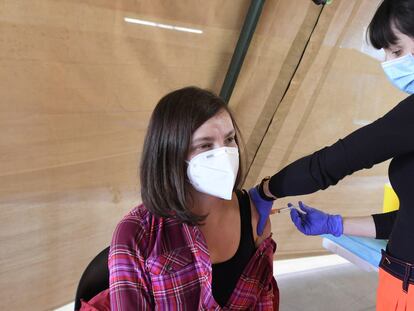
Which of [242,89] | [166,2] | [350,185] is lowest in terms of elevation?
[350,185]

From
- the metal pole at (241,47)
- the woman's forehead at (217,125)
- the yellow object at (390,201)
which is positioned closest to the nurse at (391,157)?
the woman's forehead at (217,125)

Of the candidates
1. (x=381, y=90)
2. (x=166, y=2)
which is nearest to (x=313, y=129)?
(x=381, y=90)

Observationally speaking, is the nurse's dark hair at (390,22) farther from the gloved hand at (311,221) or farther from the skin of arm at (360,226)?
the skin of arm at (360,226)

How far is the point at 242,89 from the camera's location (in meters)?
2.11

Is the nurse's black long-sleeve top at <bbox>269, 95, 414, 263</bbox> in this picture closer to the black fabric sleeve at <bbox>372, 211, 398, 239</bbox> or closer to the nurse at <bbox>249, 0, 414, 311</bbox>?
the nurse at <bbox>249, 0, 414, 311</bbox>

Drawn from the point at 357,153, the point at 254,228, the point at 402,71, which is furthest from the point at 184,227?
the point at 402,71

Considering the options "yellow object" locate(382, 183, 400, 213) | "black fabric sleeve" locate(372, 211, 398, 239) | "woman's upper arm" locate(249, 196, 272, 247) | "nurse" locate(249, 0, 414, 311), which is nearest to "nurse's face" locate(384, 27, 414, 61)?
"nurse" locate(249, 0, 414, 311)

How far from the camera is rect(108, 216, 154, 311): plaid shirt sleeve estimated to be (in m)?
1.00

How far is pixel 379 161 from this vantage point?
3.29 feet

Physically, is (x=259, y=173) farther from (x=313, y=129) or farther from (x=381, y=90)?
(x=381, y=90)

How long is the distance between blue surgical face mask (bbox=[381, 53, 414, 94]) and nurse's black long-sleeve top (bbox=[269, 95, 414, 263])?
0.15m

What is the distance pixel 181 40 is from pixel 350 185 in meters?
1.77

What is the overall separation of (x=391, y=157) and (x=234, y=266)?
568mm

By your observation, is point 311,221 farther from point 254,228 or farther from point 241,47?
point 241,47
